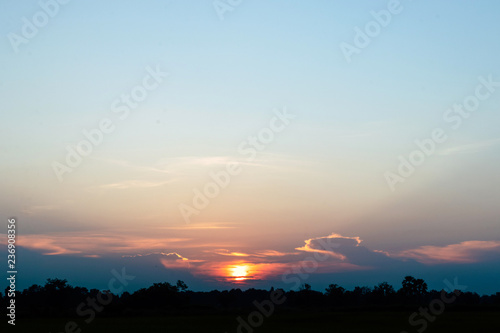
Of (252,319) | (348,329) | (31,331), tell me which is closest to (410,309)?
(252,319)

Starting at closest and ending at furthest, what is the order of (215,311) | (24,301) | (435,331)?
(435,331), (215,311), (24,301)

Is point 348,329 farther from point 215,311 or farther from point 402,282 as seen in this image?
point 402,282

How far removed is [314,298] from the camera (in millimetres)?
174250

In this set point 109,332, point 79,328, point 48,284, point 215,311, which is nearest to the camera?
point 109,332

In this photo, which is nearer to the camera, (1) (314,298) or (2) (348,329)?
(2) (348,329)

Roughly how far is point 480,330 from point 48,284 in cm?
13750

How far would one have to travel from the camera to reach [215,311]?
10231 cm

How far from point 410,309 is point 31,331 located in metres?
66.0

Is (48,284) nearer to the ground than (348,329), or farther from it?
farther from it

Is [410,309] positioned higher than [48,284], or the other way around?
[48,284]

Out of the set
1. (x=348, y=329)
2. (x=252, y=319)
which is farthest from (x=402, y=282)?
(x=348, y=329)

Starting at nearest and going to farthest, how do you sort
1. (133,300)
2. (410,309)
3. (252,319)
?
(252,319), (410,309), (133,300)

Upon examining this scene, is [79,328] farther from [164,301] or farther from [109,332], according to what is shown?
[164,301]

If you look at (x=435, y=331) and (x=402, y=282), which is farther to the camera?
(x=402, y=282)
